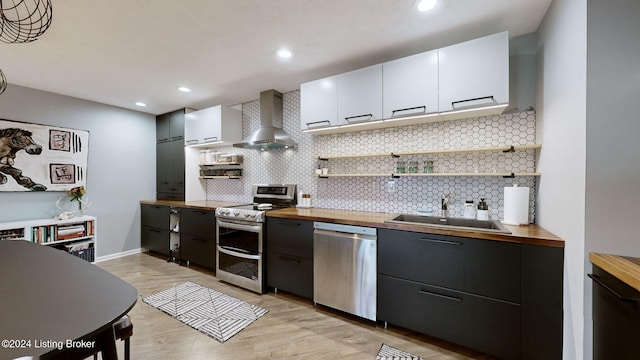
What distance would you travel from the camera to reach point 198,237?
3459mm

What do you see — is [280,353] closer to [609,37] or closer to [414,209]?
[414,209]

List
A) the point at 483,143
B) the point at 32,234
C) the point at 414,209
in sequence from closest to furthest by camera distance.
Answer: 1. the point at 483,143
2. the point at 414,209
3. the point at 32,234

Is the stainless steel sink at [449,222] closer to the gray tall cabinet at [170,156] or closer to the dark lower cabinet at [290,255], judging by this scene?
the dark lower cabinet at [290,255]

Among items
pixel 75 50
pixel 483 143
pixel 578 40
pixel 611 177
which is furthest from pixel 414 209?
pixel 75 50

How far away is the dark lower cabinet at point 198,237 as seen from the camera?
10.8ft

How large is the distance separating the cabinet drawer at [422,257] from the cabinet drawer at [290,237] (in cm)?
74

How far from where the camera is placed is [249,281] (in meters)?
2.83

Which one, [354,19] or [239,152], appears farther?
[239,152]

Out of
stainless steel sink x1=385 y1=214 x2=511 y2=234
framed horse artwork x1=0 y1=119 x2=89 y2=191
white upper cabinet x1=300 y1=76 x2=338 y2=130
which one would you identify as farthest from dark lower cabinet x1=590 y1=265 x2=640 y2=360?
framed horse artwork x1=0 y1=119 x2=89 y2=191

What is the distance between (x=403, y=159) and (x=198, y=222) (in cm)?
283

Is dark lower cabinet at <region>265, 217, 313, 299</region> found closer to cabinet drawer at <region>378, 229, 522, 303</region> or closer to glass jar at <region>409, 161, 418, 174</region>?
cabinet drawer at <region>378, 229, 522, 303</region>

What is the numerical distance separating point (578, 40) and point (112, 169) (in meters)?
5.52

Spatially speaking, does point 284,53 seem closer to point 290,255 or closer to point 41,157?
point 290,255

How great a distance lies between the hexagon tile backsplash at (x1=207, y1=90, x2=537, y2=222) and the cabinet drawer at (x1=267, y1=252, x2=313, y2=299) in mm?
849
